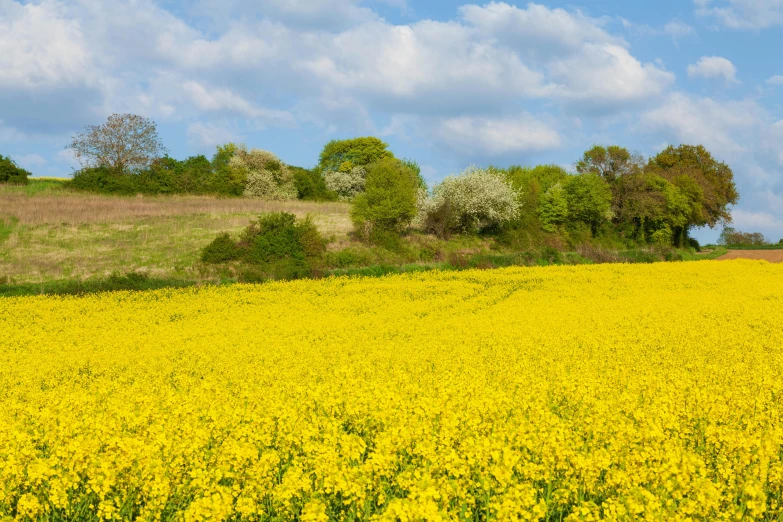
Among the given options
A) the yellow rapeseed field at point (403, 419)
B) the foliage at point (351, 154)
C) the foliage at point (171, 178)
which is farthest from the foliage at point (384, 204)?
the foliage at point (351, 154)

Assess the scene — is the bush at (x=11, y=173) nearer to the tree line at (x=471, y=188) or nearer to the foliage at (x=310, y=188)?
the tree line at (x=471, y=188)

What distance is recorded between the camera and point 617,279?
3312 centimetres

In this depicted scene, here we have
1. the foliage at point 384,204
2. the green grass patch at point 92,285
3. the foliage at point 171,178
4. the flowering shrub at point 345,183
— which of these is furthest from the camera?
the flowering shrub at point 345,183

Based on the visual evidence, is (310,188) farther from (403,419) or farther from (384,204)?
(403,419)

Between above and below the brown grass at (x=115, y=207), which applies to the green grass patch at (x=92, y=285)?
below

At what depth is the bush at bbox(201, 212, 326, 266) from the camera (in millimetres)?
38656

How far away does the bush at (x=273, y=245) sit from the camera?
38.7m

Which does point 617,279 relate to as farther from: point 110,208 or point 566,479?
point 110,208

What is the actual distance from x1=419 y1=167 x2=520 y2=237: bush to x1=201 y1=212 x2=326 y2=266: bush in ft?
41.2

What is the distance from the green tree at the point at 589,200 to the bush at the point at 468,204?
8.65 m

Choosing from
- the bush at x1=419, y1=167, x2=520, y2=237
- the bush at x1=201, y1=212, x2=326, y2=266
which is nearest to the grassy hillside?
the bush at x1=201, y1=212, x2=326, y2=266

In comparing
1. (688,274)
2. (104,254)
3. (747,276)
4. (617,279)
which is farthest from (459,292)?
(104,254)

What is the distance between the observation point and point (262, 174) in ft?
256

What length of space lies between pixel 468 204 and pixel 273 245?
18.6 meters
